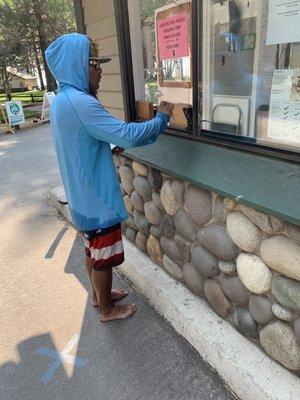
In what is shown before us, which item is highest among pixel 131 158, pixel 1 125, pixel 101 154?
pixel 101 154

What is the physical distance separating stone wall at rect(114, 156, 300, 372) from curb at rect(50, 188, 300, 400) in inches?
2.0

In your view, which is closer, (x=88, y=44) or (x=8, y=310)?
(x=88, y=44)

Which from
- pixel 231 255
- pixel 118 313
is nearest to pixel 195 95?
pixel 231 255

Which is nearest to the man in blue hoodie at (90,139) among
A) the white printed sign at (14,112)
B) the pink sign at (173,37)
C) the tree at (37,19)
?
the pink sign at (173,37)

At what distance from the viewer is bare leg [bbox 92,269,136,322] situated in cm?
247

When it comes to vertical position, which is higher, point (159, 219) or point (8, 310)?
point (159, 219)

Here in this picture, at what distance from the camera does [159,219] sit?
109 inches

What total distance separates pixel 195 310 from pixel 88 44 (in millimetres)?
1704

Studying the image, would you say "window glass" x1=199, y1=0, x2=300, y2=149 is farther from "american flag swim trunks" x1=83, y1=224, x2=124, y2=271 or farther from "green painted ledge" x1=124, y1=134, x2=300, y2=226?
"american flag swim trunks" x1=83, y1=224, x2=124, y2=271

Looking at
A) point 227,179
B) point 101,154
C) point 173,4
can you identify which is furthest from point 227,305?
point 173,4

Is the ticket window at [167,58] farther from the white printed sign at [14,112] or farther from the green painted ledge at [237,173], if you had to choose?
the white printed sign at [14,112]

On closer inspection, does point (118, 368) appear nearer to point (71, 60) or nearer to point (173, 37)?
point (71, 60)

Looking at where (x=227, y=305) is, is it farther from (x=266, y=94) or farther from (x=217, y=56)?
(x=217, y=56)

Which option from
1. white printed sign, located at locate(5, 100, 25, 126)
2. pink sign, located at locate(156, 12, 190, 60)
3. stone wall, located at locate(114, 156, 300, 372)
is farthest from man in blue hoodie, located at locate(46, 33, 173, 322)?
white printed sign, located at locate(5, 100, 25, 126)
